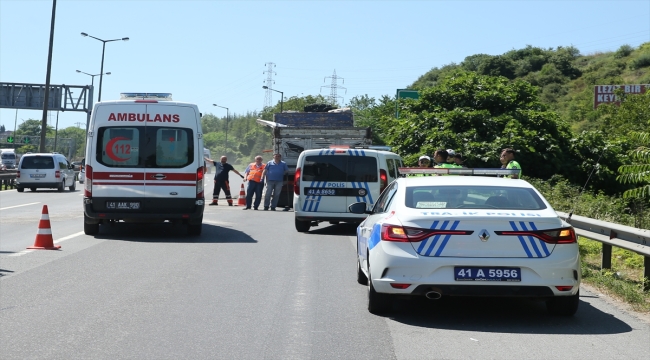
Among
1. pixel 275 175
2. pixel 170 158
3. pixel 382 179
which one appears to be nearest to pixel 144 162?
pixel 170 158

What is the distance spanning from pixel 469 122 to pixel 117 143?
16205mm

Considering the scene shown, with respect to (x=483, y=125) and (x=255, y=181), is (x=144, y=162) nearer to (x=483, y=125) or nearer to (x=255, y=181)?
(x=255, y=181)

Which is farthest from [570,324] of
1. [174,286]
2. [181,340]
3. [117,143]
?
[117,143]

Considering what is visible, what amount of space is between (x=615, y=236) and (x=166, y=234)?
29.8 ft

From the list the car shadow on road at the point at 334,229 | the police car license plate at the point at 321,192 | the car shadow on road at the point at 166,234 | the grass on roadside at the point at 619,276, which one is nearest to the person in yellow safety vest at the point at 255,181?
the car shadow on road at the point at 334,229

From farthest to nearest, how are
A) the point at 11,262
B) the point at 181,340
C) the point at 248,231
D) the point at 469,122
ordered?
the point at 469,122 → the point at 248,231 → the point at 11,262 → the point at 181,340

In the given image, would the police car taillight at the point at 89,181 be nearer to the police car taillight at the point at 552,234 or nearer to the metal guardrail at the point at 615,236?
the metal guardrail at the point at 615,236

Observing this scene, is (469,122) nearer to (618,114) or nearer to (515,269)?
(515,269)

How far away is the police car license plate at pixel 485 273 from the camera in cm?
780

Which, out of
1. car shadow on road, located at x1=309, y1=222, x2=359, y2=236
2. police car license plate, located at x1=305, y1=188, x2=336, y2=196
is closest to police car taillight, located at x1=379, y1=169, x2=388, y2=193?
police car license plate, located at x1=305, y1=188, x2=336, y2=196

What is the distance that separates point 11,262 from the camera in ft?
39.7

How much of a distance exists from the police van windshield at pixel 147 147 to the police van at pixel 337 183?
275cm

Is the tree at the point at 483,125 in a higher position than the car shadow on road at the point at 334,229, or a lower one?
higher

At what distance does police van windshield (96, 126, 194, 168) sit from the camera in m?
16.1
